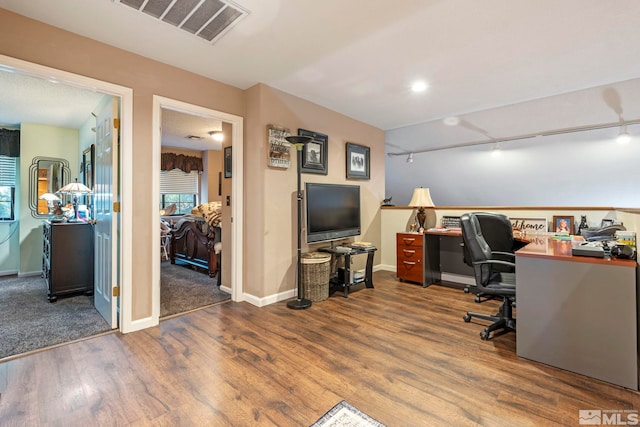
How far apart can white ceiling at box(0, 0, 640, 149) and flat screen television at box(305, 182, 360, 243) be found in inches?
47.0

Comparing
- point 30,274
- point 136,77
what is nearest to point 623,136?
point 136,77

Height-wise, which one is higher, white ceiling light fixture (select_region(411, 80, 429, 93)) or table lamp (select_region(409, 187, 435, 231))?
white ceiling light fixture (select_region(411, 80, 429, 93))

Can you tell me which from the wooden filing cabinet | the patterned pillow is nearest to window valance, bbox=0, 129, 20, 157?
the patterned pillow

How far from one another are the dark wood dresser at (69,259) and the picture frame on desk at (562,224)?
5.57 metres

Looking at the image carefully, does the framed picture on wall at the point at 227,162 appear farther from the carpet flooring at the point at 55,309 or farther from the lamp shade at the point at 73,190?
the lamp shade at the point at 73,190

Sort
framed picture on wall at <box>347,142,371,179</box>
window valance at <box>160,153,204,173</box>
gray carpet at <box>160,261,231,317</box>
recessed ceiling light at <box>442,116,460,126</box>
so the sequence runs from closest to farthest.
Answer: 1. gray carpet at <box>160,261,231,317</box>
2. framed picture on wall at <box>347,142,371,179</box>
3. recessed ceiling light at <box>442,116,460,126</box>
4. window valance at <box>160,153,204,173</box>

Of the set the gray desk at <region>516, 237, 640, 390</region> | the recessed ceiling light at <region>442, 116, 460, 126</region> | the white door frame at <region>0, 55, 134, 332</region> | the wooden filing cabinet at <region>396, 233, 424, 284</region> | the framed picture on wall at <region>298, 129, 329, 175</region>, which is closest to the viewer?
the gray desk at <region>516, 237, 640, 390</region>

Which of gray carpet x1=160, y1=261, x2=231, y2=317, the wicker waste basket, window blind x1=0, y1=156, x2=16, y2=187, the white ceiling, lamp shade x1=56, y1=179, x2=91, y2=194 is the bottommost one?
gray carpet x1=160, y1=261, x2=231, y2=317

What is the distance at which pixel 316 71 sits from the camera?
2.95m

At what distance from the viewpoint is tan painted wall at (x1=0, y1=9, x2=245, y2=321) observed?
2.09 meters

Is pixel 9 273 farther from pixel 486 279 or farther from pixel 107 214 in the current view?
pixel 486 279

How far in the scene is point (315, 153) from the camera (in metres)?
3.77

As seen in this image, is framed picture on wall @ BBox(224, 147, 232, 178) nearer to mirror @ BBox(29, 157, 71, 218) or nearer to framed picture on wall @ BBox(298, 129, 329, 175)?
framed picture on wall @ BBox(298, 129, 329, 175)

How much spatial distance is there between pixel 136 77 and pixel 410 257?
12.2 feet
